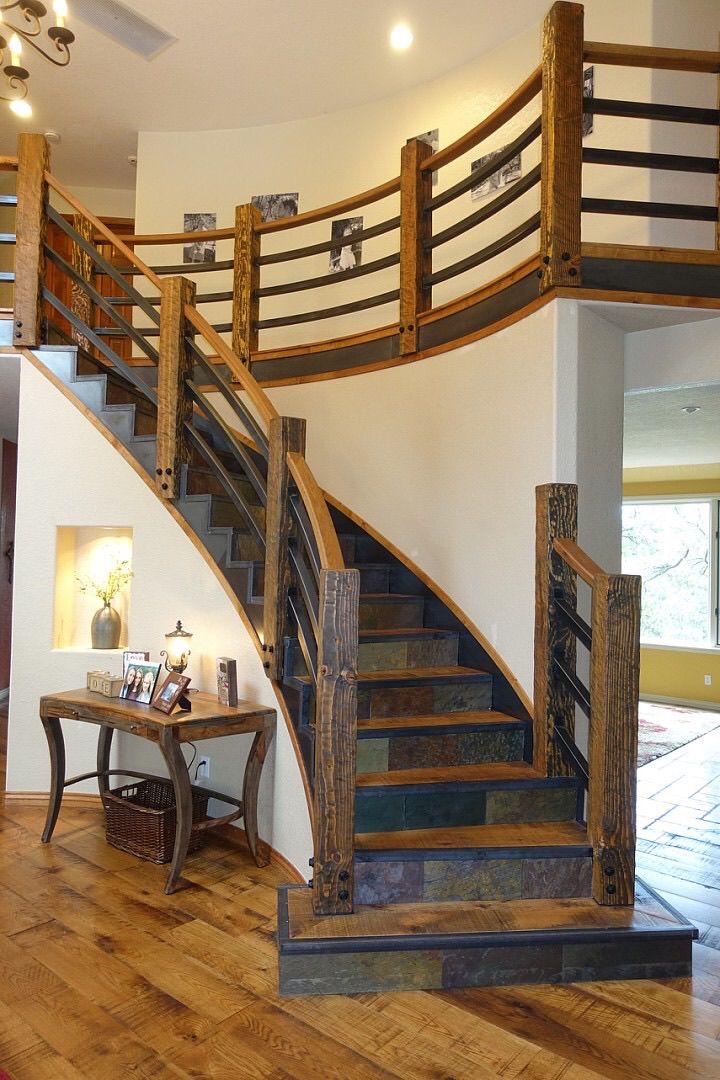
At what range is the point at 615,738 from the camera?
2547 mm

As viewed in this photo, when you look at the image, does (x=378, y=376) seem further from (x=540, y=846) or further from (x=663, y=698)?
(x=663, y=698)

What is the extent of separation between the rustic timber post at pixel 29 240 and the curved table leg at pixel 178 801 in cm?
237

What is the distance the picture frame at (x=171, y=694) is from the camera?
3.18 metres

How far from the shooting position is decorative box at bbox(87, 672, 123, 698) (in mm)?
3480

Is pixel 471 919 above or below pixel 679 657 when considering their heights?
below

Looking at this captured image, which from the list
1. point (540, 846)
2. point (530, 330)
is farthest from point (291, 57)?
point (540, 846)

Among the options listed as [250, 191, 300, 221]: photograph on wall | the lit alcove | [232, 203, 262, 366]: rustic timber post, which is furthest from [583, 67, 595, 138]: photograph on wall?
the lit alcove

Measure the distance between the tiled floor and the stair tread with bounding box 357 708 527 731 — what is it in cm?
86

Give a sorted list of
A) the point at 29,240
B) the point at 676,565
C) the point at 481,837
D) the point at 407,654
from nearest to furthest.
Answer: the point at 481,837, the point at 407,654, the point at 29,240, the point at 676,565

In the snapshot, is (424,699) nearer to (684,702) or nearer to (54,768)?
(54,768)

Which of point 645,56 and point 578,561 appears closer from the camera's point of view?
point 578,561

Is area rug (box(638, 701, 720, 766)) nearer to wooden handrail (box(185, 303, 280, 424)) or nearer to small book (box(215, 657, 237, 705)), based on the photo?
small book (box(215, 657, 237, 705))

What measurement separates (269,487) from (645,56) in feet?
7.62

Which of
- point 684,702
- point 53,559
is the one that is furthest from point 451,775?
point 684,702
